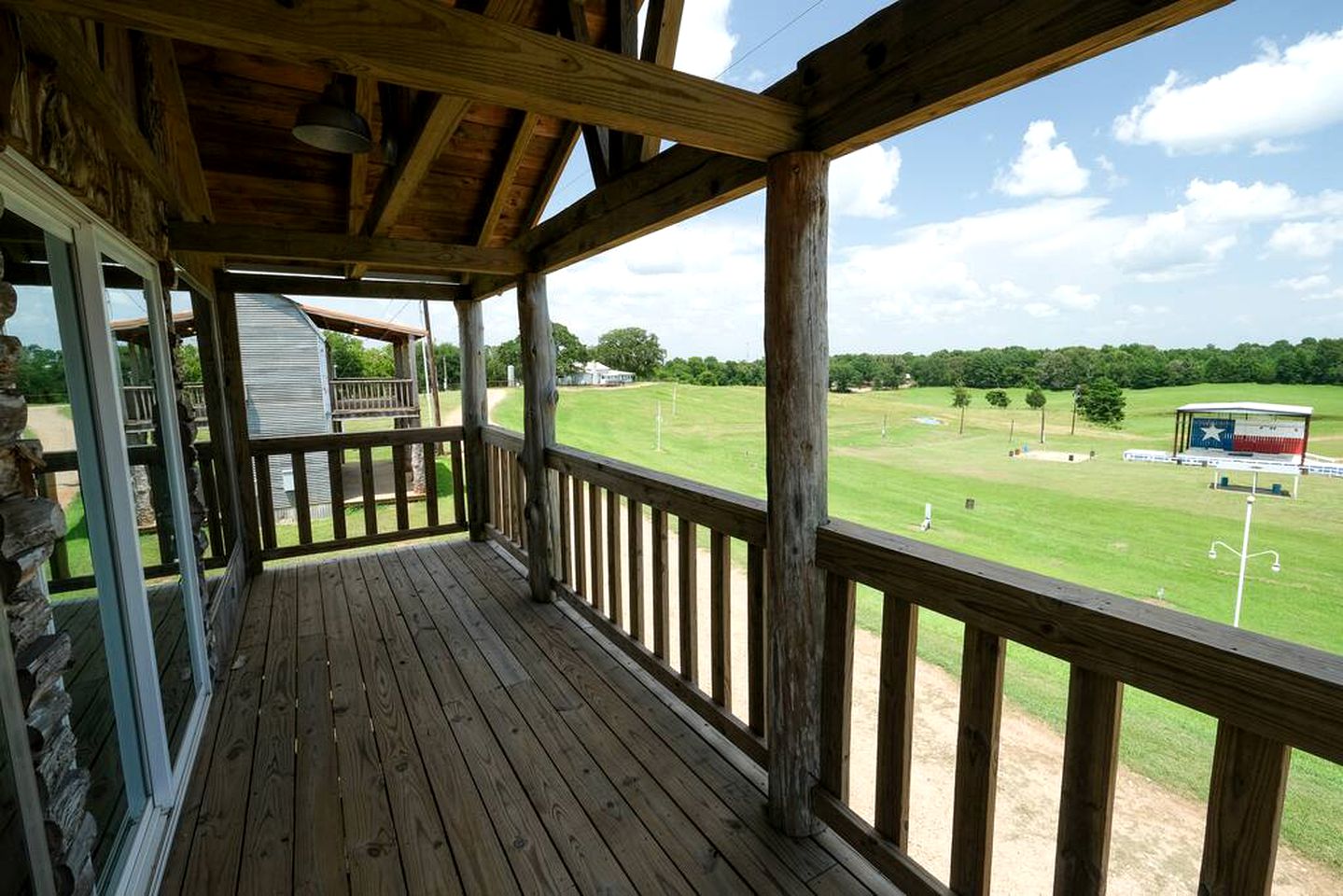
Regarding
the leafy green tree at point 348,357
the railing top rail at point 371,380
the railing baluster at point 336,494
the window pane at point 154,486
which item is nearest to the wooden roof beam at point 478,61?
the window pane at point 154,486

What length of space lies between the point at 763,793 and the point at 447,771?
1.16 m

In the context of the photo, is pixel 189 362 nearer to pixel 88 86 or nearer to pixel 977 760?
pixel 88 86

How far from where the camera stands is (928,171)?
8.72m

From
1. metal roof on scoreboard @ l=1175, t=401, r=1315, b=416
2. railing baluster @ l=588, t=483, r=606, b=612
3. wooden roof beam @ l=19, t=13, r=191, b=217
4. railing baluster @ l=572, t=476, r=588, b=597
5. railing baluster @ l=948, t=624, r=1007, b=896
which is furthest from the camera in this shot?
railing baluster @ l=572, t=476, r=588, b=597

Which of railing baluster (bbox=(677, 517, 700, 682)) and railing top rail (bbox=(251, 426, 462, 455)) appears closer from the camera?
railing baluster (bbox=(677, 517, 700, 682))

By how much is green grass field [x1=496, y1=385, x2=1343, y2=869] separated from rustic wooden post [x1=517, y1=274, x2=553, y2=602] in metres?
1.18

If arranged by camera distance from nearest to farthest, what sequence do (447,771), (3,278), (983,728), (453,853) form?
(3,278) < (983,728) < (453,853) < (447,771)

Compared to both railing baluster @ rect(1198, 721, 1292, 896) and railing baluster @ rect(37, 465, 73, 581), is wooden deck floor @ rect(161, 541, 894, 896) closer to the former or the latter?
railing baluster @ rect(1198, 721, 1292, 896)

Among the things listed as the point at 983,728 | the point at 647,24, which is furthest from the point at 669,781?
the point at 647,24

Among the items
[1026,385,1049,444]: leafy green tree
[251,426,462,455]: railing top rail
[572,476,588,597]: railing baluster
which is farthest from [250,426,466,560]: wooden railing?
[1026,385,1049,444]: leafy green tree

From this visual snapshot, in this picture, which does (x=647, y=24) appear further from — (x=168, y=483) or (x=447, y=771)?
(x=447, y=771)

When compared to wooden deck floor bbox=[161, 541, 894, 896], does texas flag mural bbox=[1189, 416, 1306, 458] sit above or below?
above

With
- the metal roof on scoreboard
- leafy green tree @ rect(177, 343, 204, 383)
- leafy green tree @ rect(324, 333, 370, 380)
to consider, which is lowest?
the metal roof on scoreboard

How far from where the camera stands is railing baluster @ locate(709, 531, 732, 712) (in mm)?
2246
